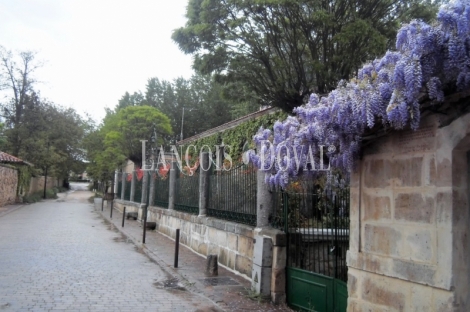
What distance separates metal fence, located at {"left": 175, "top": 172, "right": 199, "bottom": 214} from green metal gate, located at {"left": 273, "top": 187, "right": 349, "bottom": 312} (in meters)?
5.72

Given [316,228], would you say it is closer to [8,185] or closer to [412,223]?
[412,223]

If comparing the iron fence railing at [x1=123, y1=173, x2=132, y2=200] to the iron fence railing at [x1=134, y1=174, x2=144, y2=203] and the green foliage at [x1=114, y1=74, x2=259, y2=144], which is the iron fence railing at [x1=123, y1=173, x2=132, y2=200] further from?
the green foliage at [x1=114, y1=74, x2=259, y2=144]

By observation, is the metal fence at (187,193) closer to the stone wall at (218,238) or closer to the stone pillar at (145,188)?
the stone wall at (218,238)

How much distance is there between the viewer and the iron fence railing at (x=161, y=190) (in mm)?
17013

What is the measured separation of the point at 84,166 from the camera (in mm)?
58219

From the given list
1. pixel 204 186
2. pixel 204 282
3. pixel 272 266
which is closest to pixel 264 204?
pixel 272 266

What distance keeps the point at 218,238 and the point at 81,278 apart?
10.6ft

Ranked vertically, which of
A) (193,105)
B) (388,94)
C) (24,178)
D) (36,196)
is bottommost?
(36,196)

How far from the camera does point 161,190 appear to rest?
58.9 feet

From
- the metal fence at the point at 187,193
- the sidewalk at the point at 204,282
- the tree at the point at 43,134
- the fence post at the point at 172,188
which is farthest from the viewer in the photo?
the tree at the point at 43,134

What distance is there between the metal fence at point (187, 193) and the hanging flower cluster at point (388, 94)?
7.54 meters

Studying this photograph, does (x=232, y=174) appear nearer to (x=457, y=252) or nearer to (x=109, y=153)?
(x=457, y=252)

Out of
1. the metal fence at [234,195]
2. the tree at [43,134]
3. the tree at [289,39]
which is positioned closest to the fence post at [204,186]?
the metal fence at [234,195]

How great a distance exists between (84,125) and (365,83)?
56.8 meters
